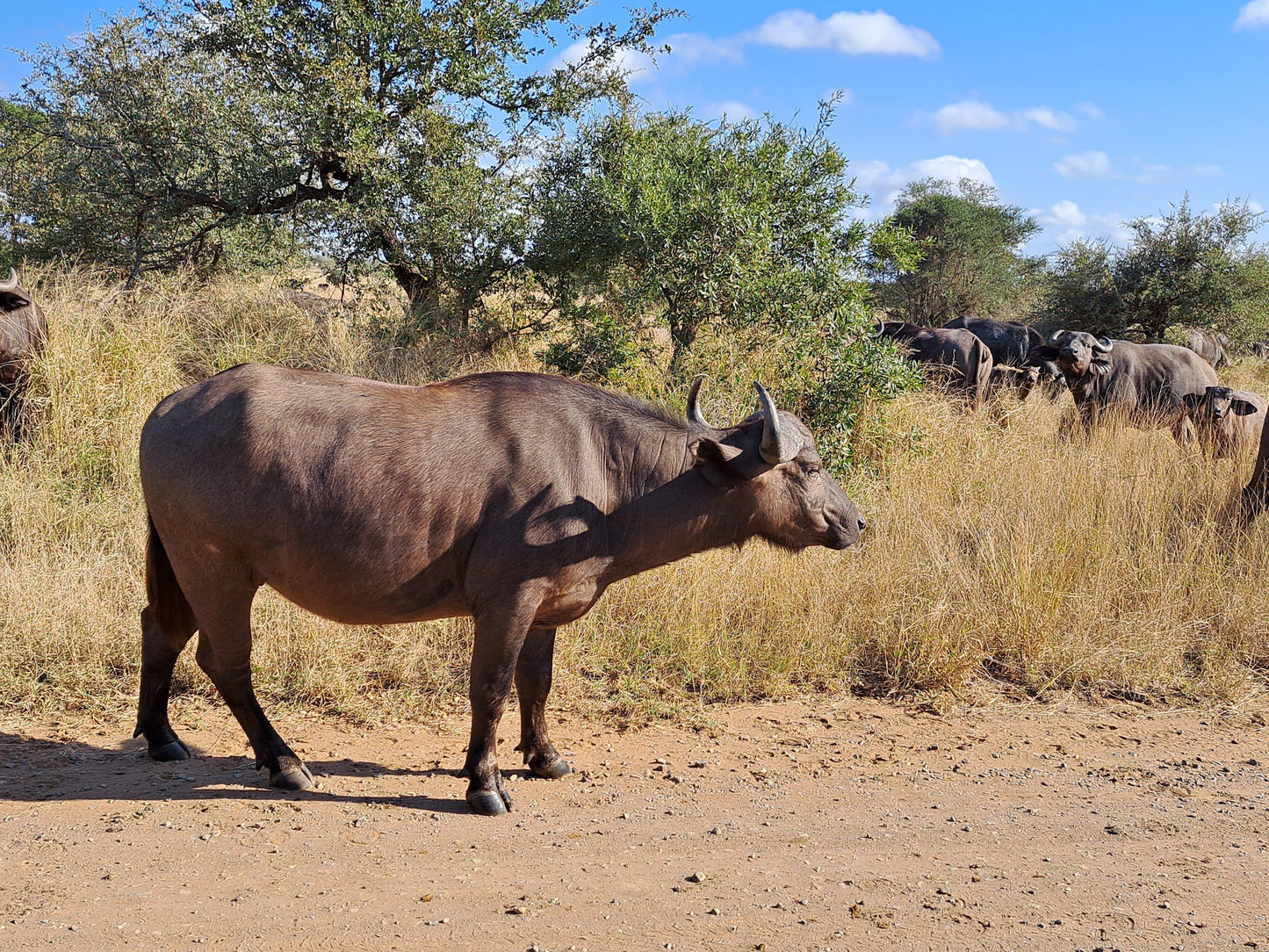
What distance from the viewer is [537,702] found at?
5.02 m

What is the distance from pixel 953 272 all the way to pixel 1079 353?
11.9 meters

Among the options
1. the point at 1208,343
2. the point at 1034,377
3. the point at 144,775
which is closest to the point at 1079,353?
the point at 1034,377

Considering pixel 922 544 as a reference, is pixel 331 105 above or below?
above

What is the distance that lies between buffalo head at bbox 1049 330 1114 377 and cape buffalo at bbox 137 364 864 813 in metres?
10.6

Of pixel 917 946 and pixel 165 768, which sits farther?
pixel 165 768

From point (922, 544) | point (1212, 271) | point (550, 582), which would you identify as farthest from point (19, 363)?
point (1212, 271)

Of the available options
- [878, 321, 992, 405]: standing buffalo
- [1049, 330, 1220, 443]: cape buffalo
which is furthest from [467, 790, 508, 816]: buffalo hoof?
[878, 321, 992, 405]: standing buffalo

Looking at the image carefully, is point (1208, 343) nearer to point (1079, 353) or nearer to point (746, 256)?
point (1079, 353)

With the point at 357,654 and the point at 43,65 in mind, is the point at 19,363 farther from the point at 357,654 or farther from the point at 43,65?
the point at 357,654

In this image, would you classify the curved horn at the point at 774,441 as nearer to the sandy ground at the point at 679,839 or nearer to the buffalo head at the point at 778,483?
the buffalo head at the point at 778,483

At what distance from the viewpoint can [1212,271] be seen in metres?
19.4

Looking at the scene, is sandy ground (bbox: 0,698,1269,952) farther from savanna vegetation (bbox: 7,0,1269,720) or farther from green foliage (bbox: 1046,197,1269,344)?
green foliage (bbox: 1046,197,1269,344)

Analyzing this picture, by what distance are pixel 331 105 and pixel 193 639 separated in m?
6.17

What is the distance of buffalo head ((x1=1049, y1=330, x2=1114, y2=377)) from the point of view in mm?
13969
